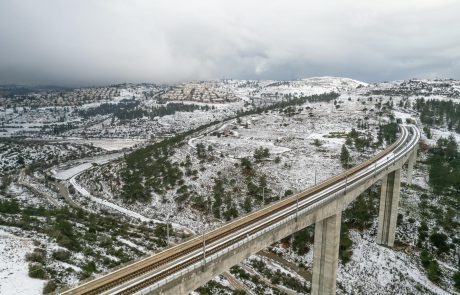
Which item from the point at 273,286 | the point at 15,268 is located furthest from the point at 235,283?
the point at 15,268

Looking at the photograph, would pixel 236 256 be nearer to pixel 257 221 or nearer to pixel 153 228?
pixel 257 221

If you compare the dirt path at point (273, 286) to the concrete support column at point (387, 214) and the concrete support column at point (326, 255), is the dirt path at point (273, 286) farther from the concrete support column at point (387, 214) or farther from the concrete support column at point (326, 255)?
the concrete support column at point (387, 214)

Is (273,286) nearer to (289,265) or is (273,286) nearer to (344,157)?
(289,265)

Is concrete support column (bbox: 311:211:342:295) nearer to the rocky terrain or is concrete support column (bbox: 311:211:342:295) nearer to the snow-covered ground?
the rocky terrain

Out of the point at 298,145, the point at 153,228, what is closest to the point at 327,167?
the point at 298,145

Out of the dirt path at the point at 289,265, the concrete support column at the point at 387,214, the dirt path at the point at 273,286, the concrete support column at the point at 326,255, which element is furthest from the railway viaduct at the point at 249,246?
the dirt path at the point at 289,265

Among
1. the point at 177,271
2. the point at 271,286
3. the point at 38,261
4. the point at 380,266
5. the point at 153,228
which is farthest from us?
the point at 153,228

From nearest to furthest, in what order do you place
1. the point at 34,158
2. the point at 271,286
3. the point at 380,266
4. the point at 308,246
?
the point at 271,286
the point at 380,266
the point at 308,246
the point at 34,158
